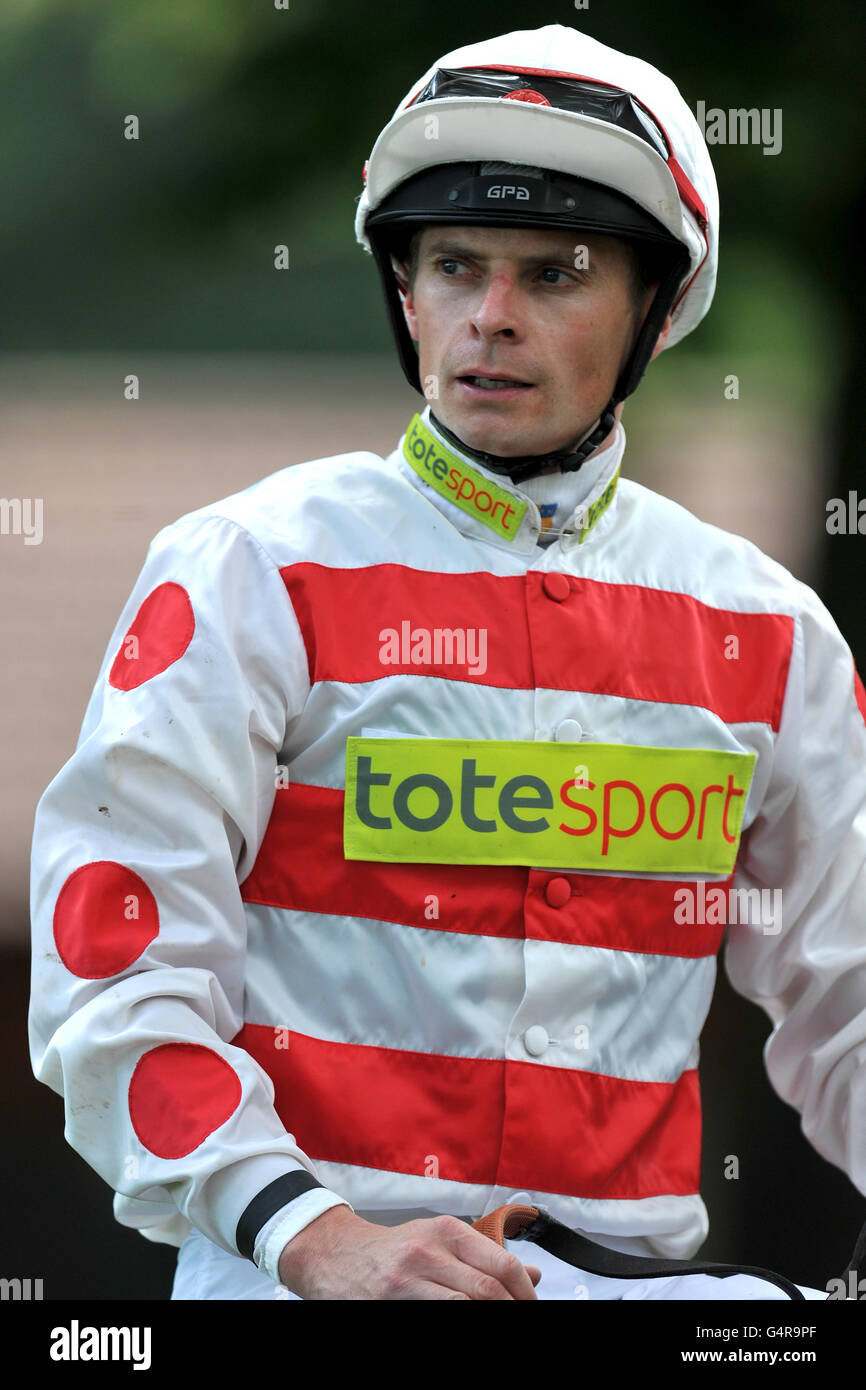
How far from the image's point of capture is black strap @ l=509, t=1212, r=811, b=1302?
1.87 m

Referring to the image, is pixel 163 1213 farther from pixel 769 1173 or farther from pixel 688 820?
pixel 769 1173

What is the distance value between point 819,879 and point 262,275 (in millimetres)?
1792

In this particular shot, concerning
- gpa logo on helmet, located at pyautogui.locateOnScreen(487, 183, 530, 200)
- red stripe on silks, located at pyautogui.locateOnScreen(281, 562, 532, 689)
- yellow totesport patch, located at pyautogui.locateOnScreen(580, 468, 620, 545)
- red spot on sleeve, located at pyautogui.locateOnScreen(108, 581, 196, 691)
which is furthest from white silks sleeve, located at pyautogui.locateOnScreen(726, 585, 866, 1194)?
red spot on sleeve, located at pyautogui.locateOnScreen(108, 581, 196, 691)

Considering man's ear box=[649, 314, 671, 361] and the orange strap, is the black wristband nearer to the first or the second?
the orange strap

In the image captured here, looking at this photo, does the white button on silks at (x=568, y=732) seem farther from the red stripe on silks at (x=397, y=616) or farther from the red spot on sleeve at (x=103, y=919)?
the red spot on sleeve at (x=103, y=919)

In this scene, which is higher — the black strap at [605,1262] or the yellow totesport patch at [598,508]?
the yellow totesport patch at [598,508]

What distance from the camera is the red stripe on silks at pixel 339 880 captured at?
6.41 ft

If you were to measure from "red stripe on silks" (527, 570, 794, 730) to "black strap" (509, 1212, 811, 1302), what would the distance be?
67 cm

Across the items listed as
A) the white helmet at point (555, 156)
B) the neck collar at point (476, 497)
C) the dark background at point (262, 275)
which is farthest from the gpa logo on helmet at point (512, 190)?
the dark background at point (262, 275)

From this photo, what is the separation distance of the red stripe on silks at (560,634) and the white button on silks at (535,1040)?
0.43 m

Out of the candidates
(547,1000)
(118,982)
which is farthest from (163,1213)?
(547,1000)

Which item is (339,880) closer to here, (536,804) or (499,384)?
(536,804)

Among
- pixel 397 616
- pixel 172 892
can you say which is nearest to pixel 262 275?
pixel 397 616
